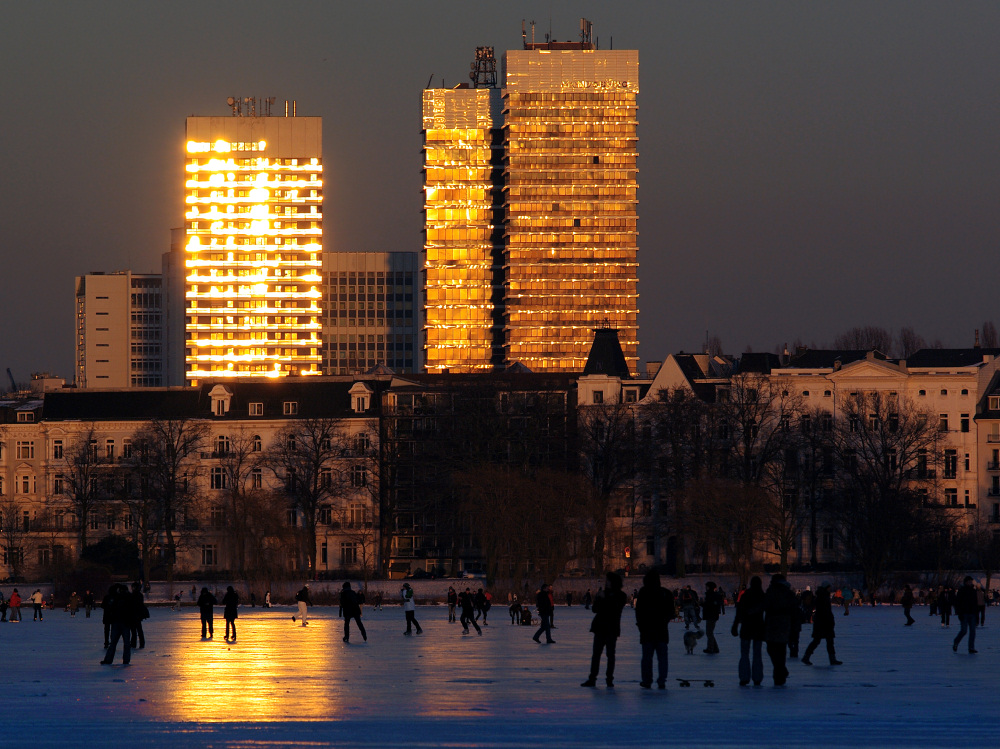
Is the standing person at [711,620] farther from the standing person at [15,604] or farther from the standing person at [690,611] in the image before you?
the standing person at [15,604]

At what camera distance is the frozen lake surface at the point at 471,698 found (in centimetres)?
2039

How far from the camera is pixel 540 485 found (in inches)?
3844

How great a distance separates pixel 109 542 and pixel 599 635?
297ft

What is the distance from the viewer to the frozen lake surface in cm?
2039

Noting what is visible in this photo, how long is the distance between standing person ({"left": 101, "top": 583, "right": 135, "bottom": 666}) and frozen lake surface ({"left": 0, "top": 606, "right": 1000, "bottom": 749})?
0.48m

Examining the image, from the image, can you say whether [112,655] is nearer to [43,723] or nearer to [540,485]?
[43,723]

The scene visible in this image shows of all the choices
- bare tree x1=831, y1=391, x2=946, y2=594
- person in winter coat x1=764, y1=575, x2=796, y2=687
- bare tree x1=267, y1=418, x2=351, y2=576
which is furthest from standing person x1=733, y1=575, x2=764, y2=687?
bare tree x1=267, y1=418, x2=351, y2=576

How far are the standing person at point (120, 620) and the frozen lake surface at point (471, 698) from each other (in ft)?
1.59

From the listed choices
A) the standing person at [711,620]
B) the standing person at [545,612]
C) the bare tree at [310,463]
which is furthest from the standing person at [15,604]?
the bare tree at [310,463]

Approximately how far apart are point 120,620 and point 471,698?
1160 cm

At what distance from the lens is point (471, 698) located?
2516cm

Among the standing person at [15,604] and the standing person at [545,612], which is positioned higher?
the standing person at [545,612]

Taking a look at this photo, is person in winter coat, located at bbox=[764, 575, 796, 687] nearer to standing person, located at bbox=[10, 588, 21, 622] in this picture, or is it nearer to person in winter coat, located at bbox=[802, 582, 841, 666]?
person in winter coat, located at bbox=[802, 582, 841, 666]

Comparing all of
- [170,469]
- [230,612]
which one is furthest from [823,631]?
[170,469]
